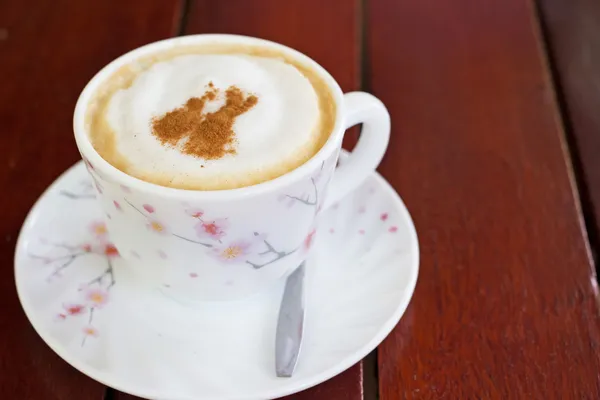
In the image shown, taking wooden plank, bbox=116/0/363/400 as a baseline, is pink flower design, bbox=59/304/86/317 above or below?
below

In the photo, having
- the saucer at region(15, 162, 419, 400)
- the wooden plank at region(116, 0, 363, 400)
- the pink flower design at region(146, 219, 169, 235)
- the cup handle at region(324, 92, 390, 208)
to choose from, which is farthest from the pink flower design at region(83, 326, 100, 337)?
the wooden plank at region(116, 0, 363, 400)

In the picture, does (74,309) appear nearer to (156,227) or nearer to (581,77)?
(156,227)

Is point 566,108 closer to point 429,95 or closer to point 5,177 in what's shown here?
point 429,95

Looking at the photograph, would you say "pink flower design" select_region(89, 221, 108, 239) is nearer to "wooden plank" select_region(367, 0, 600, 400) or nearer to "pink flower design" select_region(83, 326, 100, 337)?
"pink flower design" select_region(83, 326, 100, 337)

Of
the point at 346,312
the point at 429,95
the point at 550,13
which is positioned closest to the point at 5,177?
the point at 346,312

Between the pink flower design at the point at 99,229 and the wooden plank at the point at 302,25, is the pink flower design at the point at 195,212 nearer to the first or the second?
the pink flower design at the point at 99,229

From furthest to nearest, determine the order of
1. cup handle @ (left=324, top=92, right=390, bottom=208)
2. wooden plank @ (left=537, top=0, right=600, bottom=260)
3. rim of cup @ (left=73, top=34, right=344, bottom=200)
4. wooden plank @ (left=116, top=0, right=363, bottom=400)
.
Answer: wooden plank @ (left=116, top=0, right=363, bottom=400), wooden plank @ (left=537, top=0, right=600, bottom=260), cup handle @ (left=324, top=92, right=390, bottom=208), rim of cup @ (left=73, top=34, right=344, bottom=200)
